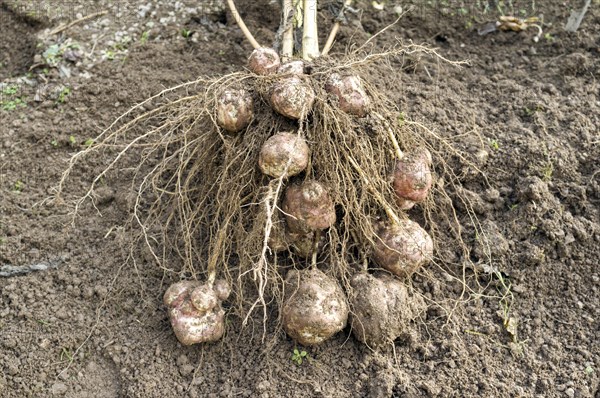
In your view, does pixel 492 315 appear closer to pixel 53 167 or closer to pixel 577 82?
pixel 577 82

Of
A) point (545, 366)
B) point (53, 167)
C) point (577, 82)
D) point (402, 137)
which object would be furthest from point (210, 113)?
point (577, 82)

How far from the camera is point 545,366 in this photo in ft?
7.39

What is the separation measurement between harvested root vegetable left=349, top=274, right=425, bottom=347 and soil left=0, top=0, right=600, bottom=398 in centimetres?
6

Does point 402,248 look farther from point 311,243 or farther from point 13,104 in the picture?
point 13,104

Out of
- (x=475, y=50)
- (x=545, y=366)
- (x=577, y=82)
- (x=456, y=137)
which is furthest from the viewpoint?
(x=475, y=50)

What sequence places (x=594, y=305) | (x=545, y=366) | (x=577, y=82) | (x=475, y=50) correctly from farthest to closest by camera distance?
(x=475, y=50) → (x=577, y=82) → (x=594, y=305) → (x=545, y=366)

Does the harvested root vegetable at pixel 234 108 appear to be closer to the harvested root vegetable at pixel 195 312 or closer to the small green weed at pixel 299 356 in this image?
the harvested root vegetable at pixel 195 312

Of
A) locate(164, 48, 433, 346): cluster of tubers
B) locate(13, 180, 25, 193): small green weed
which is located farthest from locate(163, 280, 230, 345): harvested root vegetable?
locate(13, 180, 25, 193): small green weed

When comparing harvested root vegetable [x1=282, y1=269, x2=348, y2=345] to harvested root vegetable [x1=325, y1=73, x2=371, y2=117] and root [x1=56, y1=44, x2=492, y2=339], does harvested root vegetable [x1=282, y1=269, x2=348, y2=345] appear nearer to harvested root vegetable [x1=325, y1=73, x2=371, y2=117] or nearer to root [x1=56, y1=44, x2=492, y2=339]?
root [x1=56, y1=44, x2=492, y2=339]

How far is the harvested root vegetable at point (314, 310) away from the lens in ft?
7.07

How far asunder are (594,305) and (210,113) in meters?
1.64

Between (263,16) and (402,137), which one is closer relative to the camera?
(402,137)

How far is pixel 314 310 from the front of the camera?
7.07 feet

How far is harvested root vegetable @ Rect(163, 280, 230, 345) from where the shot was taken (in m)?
2.20
